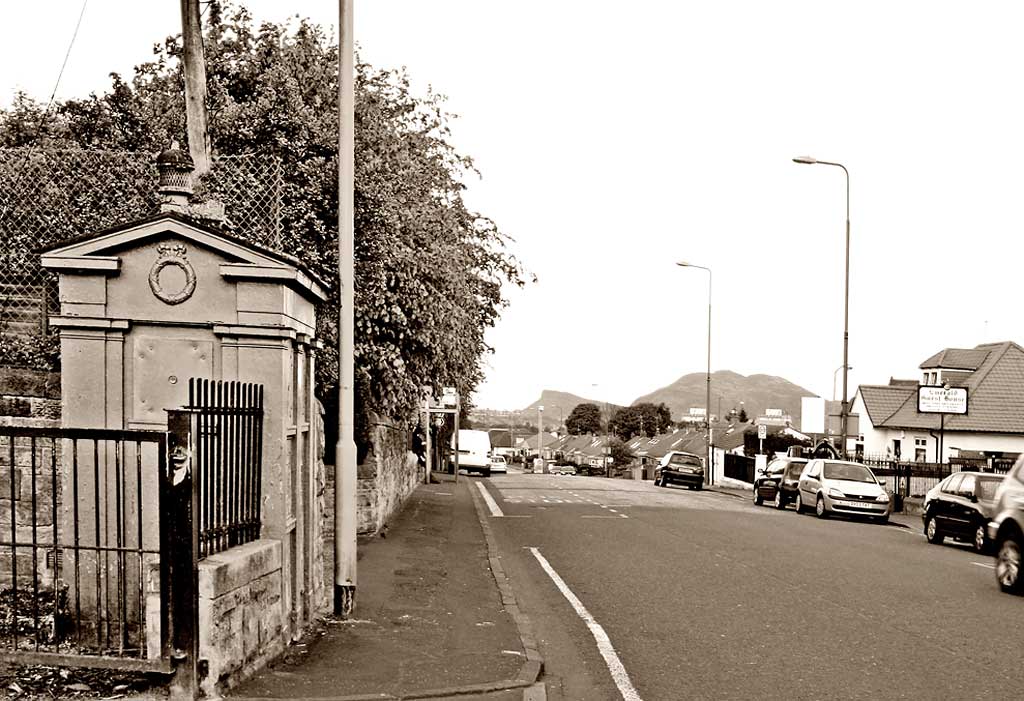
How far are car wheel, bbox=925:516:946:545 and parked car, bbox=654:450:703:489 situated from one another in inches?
1022

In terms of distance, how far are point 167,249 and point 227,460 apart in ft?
5.67

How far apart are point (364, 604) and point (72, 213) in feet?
18.8

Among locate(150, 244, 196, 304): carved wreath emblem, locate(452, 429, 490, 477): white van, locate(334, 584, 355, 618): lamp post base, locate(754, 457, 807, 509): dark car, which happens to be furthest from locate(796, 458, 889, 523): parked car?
locate(452, 429, 490, 477): white van

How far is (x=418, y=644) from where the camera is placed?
29.1ft

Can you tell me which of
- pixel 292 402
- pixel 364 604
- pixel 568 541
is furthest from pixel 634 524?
pixel 292 402

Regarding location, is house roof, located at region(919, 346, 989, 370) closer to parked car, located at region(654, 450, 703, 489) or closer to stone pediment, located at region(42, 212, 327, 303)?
parked car, located at region(654, 450, 703, 489)

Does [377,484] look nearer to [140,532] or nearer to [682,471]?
[140,532]

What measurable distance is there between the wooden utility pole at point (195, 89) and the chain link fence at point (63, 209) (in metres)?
0.31

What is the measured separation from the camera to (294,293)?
8.47 meters

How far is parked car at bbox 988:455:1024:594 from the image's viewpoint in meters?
13.5

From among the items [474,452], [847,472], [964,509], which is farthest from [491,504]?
[474,452]

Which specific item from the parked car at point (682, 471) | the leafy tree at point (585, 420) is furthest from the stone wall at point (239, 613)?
the leafy tree at point (585, 420)

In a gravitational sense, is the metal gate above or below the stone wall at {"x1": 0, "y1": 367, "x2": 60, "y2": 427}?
below

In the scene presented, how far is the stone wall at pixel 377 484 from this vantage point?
15.7 metres
